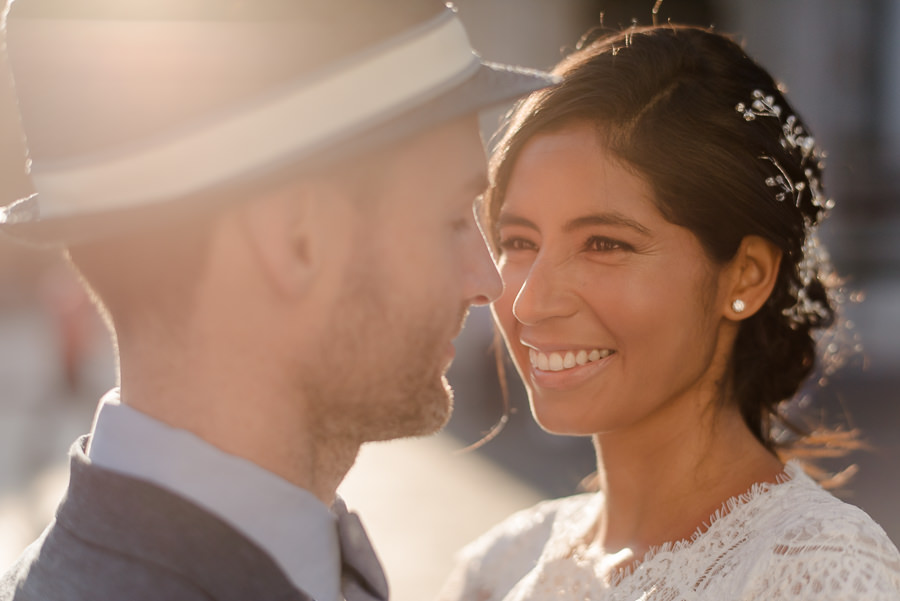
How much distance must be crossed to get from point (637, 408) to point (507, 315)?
1.44 ft

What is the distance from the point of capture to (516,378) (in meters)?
10.2

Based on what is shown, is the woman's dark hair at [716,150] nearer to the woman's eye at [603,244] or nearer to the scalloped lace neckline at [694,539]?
the woman's eye at [603,244]

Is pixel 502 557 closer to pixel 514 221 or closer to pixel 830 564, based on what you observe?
pixel 514 221

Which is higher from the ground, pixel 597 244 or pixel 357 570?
pixel 597 244

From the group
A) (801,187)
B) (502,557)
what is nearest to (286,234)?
(801,187)

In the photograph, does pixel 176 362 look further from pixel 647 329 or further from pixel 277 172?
pixel 647 329

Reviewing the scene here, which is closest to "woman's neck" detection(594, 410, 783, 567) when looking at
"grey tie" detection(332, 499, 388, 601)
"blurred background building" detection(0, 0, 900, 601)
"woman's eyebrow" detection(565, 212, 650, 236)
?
"woman's eyebrow" detection(565, 212, 650, 236)

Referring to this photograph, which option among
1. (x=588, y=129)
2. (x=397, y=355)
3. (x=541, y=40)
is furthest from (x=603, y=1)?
(x=397, y=355)

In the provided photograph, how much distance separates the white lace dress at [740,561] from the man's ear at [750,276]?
42 centimetres

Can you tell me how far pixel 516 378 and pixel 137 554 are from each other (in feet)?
29.4

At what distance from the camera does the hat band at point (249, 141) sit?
50.7 inches

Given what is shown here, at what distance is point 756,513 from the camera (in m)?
2.27

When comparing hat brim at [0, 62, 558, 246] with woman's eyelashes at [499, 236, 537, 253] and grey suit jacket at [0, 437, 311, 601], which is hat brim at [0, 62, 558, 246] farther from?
woman's eyelashes at [499, 236, 537, 253]

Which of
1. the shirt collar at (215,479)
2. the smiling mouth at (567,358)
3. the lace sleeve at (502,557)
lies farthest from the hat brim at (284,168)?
the lace sleeve at (502,557)
